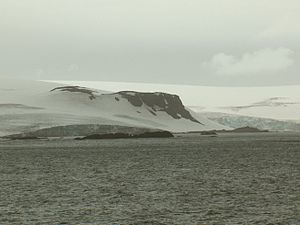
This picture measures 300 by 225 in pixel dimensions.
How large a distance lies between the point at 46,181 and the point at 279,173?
2238 cm

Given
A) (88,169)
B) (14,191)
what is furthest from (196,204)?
(88,169)

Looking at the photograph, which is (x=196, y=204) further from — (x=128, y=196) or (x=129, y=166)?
(x=129, y=166)

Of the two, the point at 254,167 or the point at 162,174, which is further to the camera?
the point at 254,167

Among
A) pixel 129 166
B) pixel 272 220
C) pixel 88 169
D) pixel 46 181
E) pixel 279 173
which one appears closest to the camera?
pixel 272 220

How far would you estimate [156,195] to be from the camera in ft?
131

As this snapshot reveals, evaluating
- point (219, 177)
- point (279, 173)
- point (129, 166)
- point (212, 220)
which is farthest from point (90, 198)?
point (129, 166)

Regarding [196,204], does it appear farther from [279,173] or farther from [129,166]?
[129,166]

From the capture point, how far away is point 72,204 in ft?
117

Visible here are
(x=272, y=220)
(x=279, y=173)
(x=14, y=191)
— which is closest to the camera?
(x=272, y=220)

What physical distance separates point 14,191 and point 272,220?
2158 cm

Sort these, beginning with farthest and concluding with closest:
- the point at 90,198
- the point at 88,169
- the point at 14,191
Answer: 1. the point at 88,169
2. the point at 14,191
3. the point at 90,198

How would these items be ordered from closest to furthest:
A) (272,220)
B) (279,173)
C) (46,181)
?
(272,220) < (46,181) < (279,173)

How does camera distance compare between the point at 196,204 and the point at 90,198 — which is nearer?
the point at 196,204

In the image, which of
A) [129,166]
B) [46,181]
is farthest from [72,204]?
[129,166]
